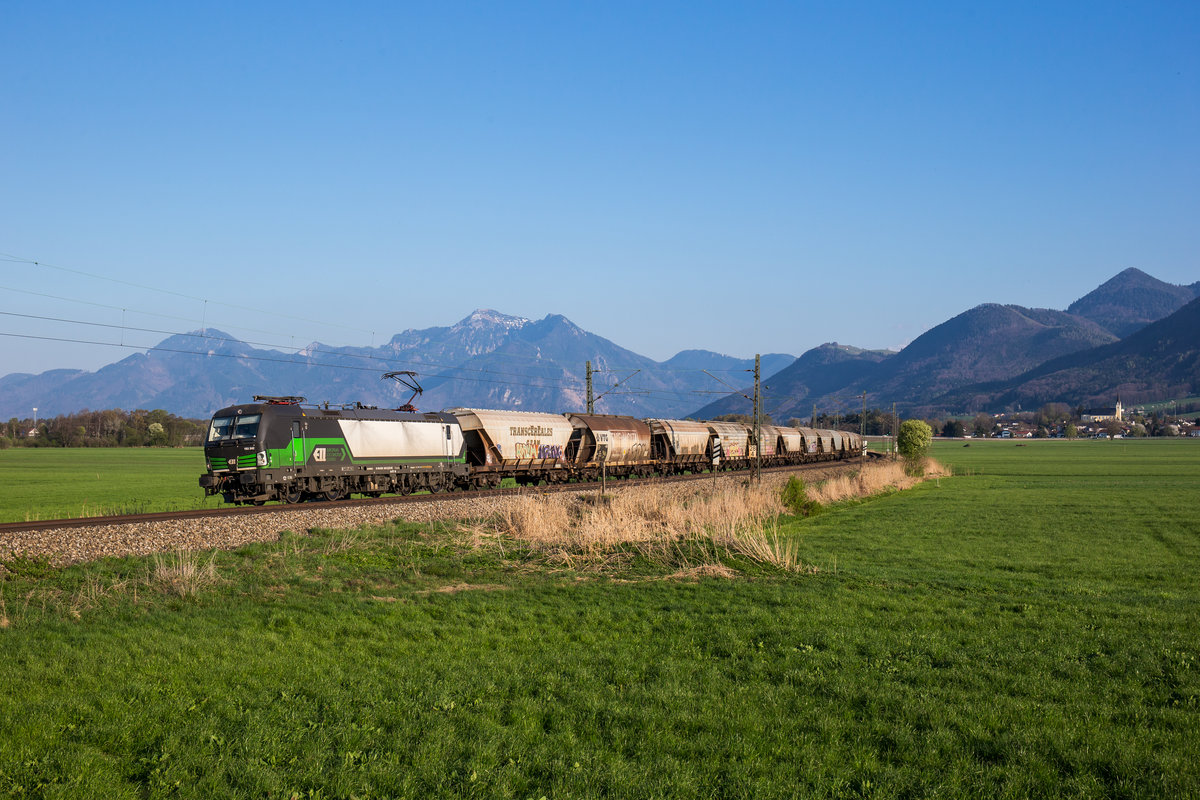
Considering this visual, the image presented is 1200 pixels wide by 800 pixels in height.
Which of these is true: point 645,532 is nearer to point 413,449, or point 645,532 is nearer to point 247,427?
point 247,427

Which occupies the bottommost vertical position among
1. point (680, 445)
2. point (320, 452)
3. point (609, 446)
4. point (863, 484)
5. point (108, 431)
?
Answer: point (863, 484)

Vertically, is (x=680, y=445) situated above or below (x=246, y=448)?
below

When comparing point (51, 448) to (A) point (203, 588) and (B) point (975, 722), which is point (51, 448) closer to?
(A) point (203, 588)

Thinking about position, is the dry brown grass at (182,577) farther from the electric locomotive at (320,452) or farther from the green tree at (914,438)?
the green tree at (914,438)

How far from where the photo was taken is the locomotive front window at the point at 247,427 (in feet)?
98.6

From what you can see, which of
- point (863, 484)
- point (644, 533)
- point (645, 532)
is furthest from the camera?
point (863, 484)

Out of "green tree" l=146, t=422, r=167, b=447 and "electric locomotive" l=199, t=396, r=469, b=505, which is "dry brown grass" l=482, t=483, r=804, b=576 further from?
"green tree" l=146, t=422, r=167, b=447

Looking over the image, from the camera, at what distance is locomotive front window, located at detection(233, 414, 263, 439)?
3005 centimetres

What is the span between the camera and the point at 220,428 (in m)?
31.1

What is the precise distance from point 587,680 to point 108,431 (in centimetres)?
16252

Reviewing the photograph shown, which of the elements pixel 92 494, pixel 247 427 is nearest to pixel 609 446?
pixel 247 427

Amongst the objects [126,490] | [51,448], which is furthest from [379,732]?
[51,448]

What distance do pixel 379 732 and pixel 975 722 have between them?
6935mm

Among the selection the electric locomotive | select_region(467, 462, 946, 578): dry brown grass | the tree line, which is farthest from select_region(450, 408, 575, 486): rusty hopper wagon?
the tree line
